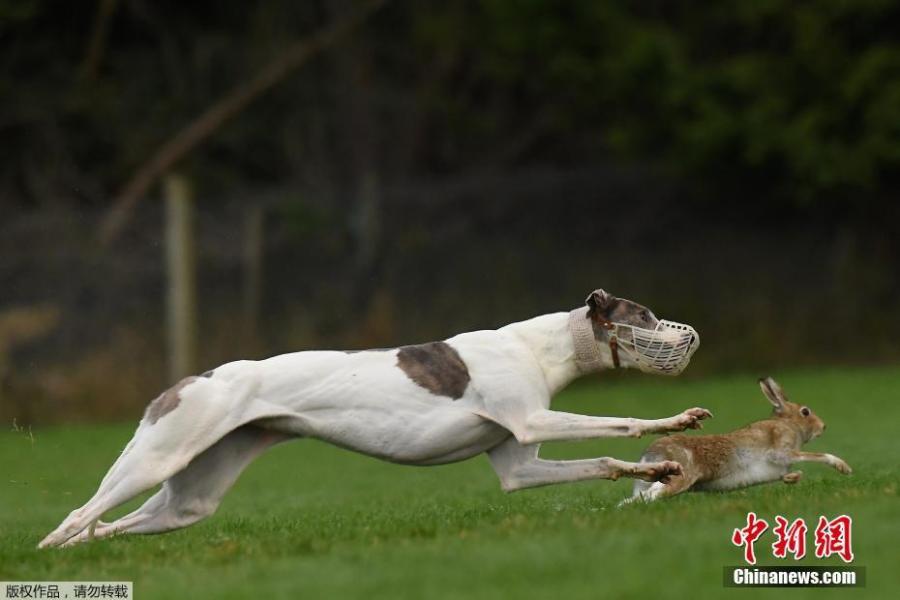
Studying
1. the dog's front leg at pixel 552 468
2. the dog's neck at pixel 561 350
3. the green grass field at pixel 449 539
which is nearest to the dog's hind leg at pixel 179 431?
the green grass field at pixel 449 539

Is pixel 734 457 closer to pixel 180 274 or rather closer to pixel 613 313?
pixel 613 313

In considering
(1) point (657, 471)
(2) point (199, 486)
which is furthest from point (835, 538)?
(2) point (199, 486)

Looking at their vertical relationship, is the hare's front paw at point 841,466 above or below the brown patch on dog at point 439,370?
below

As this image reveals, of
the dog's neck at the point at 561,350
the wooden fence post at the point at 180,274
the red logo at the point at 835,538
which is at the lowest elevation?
the red logo at the point at 835,538

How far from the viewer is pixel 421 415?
7891mm

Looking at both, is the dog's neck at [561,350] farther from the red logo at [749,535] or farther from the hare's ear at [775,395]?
the hare's ear at [775,395]

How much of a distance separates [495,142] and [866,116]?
29.4 ft

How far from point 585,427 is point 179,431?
1918 mm

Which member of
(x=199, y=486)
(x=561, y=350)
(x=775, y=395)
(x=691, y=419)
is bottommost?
(x=199, y=486)

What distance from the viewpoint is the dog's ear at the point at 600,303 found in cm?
807

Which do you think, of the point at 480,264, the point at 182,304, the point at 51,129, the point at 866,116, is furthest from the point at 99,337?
the point at 866,116

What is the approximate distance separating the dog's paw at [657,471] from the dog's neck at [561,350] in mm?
542

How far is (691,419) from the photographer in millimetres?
7797

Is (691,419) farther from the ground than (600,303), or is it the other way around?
(600,303)
